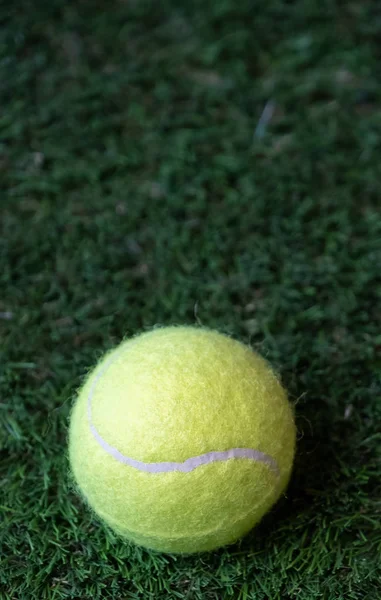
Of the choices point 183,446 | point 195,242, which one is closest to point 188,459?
point 183,446

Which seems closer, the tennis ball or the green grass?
the tennis ball

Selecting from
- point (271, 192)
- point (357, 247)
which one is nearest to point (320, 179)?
point (271, 192)

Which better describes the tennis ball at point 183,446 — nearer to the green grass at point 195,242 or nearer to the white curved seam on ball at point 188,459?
the white curved seam on ball at point 188,459

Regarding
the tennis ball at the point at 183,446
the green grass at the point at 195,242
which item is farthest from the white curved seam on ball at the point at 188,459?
the green grass at the point at 195,242

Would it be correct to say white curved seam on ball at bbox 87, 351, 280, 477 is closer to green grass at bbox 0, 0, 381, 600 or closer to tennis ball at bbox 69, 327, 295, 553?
tennis ball at bbox 69, 327, 295, 553

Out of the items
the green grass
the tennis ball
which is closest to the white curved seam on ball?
the tennis ball
